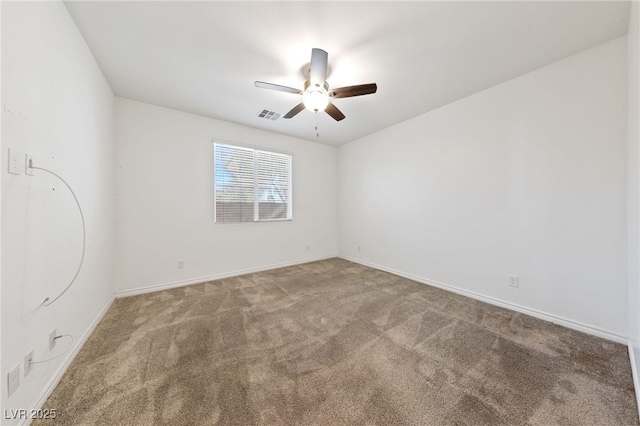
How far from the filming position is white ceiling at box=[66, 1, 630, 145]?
62.7 inches

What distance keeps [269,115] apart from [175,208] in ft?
6.71

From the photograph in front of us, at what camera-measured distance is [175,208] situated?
10.6ft

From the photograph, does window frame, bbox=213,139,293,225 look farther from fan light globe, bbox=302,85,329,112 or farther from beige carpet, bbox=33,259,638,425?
fan light globe, bbox=302,85,329,112

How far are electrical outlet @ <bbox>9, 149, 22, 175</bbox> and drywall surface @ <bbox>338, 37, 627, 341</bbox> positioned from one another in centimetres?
398

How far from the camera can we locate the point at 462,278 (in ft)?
9.52

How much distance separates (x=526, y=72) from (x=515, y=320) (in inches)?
105

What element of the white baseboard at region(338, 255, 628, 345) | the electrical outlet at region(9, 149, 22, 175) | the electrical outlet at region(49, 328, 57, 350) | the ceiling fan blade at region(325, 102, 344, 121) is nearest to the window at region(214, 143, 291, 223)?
the ceiling fan blade at region(325, 102, 344, 121)

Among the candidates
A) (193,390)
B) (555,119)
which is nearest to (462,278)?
(555,119)

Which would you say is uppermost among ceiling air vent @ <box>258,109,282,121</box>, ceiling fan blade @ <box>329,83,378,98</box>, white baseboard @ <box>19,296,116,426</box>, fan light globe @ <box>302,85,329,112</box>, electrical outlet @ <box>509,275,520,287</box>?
ceiling air vent @ <box>258,109,282,121</box>

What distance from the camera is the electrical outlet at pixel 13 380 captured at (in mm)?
1049

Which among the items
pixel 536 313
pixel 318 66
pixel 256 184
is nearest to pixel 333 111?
pixel 318 66

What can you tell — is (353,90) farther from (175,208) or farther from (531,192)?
(175,208)

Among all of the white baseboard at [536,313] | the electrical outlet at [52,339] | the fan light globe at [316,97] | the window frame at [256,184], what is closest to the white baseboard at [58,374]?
the electrical outlet at [52,339]

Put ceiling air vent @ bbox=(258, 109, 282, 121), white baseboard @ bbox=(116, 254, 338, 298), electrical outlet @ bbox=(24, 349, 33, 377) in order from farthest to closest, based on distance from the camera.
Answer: ceiling air vent @ bbox=(258, 109, 282, 121)
white baseboard @ bbox=(116, 254, 338, 298)
electrical outlet @ bbox=(24, 349, 33, 377)
